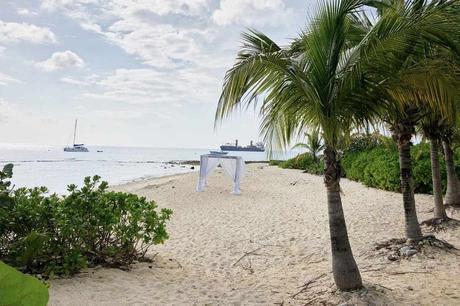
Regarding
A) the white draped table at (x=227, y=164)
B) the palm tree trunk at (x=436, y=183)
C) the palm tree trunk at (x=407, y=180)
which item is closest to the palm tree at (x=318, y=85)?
the palm tree trunk at (x=407, y=180)

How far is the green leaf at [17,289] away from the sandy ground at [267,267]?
4.65 meters

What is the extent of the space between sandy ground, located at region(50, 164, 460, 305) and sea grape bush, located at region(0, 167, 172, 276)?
31 cm

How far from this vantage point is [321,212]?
40.9ft

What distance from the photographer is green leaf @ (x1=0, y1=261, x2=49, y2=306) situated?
0.44 m

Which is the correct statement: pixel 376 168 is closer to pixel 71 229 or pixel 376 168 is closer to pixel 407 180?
pixel 407 180

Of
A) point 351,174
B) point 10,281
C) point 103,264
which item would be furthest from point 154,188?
point 10,281

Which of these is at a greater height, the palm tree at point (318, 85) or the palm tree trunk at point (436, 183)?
the palm tree at point (318, 85)

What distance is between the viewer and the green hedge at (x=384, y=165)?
13766mm

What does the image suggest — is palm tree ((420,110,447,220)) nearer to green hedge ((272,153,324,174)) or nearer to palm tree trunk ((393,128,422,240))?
palm tree trunk ((393,128,422,240))

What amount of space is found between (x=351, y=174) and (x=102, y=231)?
17.5 metres

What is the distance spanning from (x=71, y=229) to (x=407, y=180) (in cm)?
540

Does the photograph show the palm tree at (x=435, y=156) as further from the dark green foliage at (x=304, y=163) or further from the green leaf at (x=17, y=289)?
the dark green foliage at (x=304, y=163)

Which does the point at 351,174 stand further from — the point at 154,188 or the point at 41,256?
the point at 41,256

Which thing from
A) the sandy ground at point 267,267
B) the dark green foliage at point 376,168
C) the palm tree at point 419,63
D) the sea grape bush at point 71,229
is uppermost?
the palm tree at point 419,63
